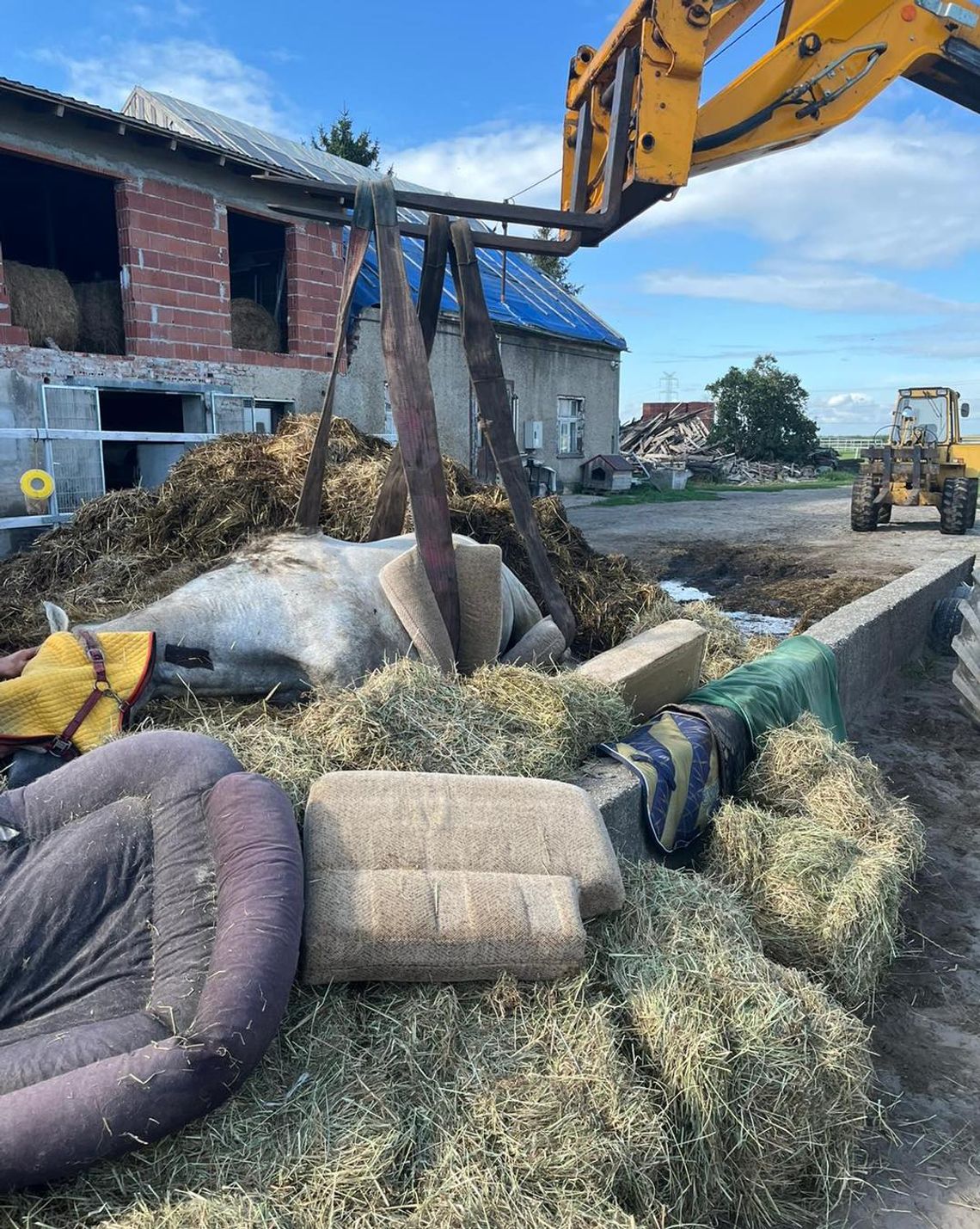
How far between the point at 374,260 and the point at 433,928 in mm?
15180

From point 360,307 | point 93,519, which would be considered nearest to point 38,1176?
point 93,519

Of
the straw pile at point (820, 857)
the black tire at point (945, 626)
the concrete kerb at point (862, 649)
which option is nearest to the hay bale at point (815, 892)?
the straw pile at point (820, 857)

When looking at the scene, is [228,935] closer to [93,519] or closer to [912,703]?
[93,519]

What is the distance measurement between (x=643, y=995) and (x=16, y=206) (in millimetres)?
12480

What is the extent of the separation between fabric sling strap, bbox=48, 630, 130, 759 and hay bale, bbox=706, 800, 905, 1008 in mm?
2270

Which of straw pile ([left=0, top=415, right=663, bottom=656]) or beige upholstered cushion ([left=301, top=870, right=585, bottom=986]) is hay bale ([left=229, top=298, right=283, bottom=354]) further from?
beige upholstered cushion ([left=301, top=870, right=585, bottom=986])

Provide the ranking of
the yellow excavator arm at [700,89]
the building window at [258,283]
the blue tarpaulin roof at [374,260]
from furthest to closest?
the blue tarpaulin roof at [374,260], the building window at [258,283], the yellow excavator arm at [700,89]

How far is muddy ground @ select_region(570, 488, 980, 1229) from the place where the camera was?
2.27 meters

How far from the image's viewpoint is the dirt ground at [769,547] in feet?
27.0

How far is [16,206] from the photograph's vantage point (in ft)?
35.6

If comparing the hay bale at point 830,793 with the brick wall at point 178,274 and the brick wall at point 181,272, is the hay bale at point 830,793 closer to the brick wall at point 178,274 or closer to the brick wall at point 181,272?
the brick wall at point 178,274

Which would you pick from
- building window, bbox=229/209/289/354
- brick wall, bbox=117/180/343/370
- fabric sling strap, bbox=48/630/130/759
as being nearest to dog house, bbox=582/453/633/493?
building window, bbox=229/209/289/354

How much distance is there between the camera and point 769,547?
1195cm

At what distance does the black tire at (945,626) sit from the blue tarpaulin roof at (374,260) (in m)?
8.82
